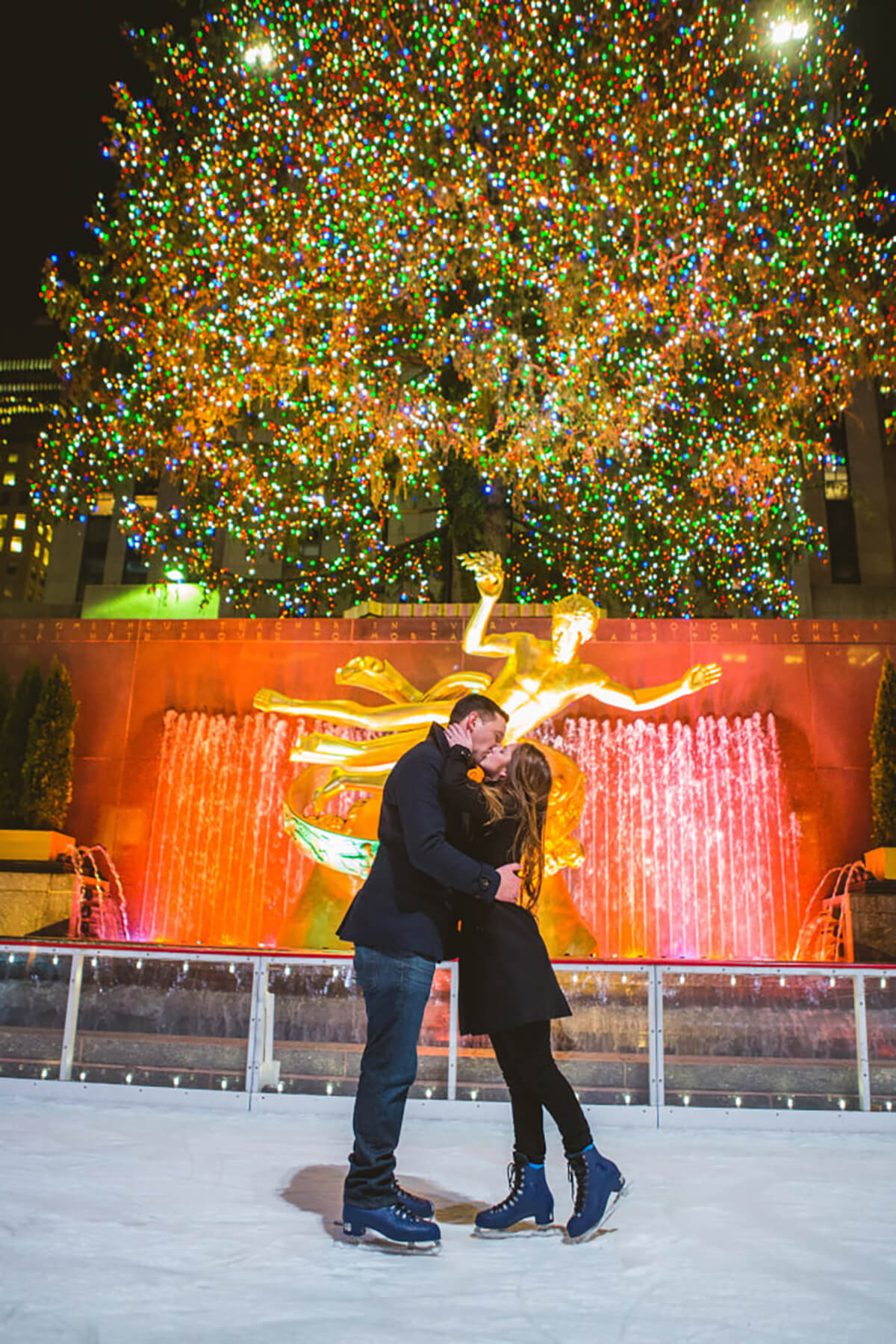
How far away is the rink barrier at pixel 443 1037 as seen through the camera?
5.32 meters

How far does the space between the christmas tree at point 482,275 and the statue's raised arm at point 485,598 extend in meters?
5.36

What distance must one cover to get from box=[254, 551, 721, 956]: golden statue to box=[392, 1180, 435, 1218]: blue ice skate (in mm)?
5535

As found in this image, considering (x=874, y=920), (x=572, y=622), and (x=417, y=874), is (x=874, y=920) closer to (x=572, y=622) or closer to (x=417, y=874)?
(x=572, y=622)

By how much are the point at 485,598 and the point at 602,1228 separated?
5979mm

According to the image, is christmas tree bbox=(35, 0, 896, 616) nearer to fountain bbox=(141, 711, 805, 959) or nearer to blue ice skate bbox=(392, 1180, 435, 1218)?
fountain bbox=(141, 711, 805, 959)

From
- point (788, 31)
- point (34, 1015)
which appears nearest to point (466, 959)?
point (34, 1015)

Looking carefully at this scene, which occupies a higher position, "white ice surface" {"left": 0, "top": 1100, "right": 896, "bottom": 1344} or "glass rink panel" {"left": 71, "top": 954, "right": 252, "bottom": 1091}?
"glass rink panel" {"left": 71, "top": 954, "right": 252, "bottom": 1091}

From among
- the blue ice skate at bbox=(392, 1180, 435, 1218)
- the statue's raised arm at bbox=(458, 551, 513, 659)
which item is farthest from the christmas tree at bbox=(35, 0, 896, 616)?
the blue ice skate at bbox=(392, 1180, 435, 1218)

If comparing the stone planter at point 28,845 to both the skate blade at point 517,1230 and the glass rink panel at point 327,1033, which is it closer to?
the glass rink panel at point 327,1033

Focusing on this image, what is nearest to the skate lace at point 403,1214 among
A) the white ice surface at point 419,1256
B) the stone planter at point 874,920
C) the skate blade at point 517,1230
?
the white ice surface at point 419,1256

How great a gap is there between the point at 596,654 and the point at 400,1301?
32.2 ft

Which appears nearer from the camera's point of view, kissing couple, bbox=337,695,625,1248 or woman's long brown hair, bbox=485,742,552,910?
kissing couple, bbox=337,695,625,1248

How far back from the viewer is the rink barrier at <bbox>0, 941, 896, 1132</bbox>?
5316 millimetres

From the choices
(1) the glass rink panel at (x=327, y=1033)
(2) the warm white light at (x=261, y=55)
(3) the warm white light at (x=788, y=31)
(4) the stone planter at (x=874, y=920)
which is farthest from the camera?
(2) the warm white light at (x=261, y=55)
